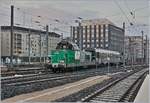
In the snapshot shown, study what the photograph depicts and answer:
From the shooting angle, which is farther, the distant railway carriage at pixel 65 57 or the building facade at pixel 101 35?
the building facade at pixel 101 35

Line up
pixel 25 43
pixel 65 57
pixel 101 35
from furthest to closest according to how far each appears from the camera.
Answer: pixel 25 43
pixel 101 35
pixel 65 57

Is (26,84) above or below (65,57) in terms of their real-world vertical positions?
below

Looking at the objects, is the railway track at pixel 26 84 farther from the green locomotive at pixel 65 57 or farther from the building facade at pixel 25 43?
the building facade at pixel 25 43

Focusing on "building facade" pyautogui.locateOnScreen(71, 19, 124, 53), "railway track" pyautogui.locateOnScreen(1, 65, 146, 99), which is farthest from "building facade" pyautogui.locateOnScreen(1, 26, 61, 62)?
"railway track" pyautogui.locateOnScreen(1, 65, 146, 99)

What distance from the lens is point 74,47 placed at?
128 feet

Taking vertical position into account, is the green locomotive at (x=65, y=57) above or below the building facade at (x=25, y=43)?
below

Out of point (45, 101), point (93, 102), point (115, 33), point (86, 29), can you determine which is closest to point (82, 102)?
point (93, 102)

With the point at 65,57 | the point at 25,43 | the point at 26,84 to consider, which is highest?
the point at 25,43

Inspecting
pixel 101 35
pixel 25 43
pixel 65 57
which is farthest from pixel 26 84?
pixel 25 43

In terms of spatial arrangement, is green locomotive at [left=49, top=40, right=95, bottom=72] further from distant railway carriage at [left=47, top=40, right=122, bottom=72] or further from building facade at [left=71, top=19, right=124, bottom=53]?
building facade at [left=71, top=19, right=124, bottom=53]

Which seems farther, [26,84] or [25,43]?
[25,43]

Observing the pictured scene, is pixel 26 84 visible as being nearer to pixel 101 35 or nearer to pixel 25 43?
pixel 101 35

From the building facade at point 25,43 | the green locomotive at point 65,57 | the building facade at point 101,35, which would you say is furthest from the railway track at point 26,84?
the building facade at point 25,43

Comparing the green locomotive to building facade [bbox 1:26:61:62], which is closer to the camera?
the green locomotive
